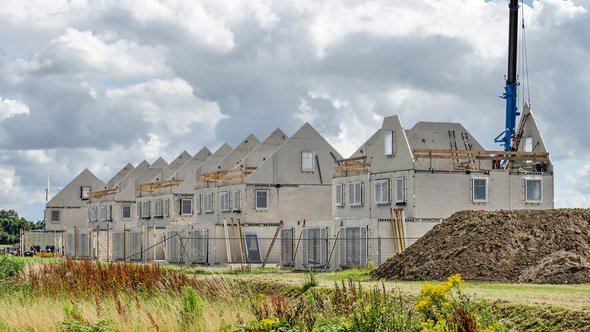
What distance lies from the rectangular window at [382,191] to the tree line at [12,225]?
9581 centimetres

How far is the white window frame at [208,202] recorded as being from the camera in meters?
73.3

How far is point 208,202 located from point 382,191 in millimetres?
21845

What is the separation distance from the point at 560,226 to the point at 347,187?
2086 cm

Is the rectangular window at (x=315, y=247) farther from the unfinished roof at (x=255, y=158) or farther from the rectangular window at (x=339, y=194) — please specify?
the unfinished roof at (x=255, y=158)

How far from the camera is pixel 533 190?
55.0 metres

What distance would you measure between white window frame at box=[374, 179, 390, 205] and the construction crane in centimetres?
1949

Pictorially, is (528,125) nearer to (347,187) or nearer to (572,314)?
(347,187)

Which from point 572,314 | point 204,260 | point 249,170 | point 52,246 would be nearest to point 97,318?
point 572,314

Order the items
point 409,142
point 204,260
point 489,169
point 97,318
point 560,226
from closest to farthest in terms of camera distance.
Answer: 1. point 97,318
2. point 560,226
3. point 489,169
4. point 409,142
5. point 204,260

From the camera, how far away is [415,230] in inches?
2002

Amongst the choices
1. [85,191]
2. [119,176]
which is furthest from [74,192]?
[119,176]

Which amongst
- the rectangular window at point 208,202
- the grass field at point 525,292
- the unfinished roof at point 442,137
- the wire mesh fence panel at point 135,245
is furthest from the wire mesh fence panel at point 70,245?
the grass field at point 525,292

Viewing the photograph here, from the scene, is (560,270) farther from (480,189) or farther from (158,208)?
(158,208)

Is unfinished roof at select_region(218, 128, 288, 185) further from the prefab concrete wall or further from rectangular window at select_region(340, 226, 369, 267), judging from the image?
the prefab concrete wall
